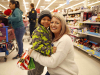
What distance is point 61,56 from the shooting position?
0.84 m

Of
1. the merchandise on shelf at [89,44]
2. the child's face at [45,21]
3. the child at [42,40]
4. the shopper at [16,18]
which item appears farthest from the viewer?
the merchandise on shelf at [89,44]

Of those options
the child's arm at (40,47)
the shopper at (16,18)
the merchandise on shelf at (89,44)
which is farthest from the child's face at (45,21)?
the merchandise on shelf at (89,44)

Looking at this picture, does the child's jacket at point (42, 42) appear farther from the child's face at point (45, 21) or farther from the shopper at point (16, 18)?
the shopper at point (16, 18)

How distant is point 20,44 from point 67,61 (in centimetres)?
203

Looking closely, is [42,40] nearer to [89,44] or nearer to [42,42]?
[42,42]

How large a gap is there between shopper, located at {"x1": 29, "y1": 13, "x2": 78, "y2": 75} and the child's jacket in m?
0.05

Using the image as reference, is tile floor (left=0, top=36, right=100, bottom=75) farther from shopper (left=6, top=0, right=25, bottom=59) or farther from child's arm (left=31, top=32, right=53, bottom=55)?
child's arm (left=31, top=32, right=53, bottom=55)

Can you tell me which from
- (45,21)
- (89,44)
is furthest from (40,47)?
(89,44)

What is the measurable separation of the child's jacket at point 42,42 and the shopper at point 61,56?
0.18ft

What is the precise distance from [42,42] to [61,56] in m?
0.34

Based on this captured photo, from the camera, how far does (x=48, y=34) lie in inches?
45.4

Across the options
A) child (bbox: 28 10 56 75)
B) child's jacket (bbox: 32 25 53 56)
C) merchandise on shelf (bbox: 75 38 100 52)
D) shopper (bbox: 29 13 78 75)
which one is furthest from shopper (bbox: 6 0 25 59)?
merchandise on shelf (bbox: 75 38 100 52)

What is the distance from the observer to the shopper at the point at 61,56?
843 mm

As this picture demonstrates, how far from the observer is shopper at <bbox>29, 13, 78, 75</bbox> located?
843 mm
